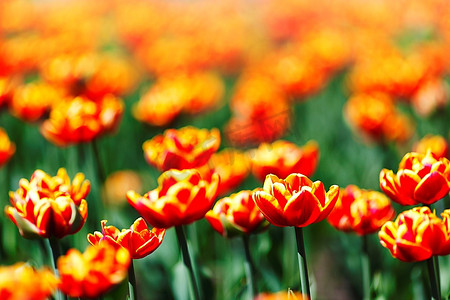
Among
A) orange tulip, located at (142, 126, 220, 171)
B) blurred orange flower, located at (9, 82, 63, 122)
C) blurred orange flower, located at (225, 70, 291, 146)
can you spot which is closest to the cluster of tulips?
orange tulip, located at (142, 126, 220, 171)

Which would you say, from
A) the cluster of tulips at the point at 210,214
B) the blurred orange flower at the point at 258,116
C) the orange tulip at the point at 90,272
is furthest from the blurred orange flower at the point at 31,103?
the orange tulip at the point at 90,272

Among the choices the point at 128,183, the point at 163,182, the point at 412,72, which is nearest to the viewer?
the point at 163,182

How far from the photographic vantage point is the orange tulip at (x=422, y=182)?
116 cm

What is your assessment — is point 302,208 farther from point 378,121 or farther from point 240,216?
point 378,121

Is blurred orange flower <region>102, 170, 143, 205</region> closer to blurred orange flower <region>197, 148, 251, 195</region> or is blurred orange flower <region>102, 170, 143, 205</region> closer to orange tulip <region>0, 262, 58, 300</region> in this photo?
blurred orange flower <region>197, 148, 251, 195</region>

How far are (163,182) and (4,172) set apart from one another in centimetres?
125

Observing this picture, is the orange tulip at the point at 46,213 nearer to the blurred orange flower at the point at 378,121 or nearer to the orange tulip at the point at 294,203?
the orange tulip at the point at 294,203

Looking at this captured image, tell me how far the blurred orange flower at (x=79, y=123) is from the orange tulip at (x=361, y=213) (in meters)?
0.89

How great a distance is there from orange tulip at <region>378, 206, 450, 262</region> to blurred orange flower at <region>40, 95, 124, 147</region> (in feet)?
3.73

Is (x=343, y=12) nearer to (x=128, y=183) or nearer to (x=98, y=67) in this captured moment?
(x=98, y=67)

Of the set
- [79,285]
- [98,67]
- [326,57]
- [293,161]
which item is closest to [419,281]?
[293,161]

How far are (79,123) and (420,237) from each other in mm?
1204

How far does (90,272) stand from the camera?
2.95ft

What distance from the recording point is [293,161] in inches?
61.6
